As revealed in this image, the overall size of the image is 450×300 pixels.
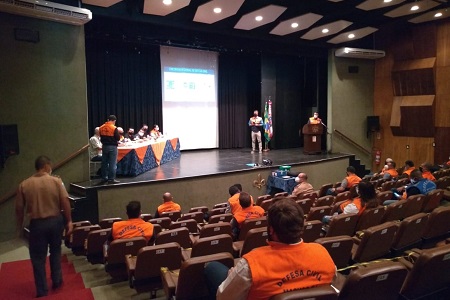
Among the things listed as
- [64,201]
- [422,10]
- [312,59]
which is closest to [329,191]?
[64,201]

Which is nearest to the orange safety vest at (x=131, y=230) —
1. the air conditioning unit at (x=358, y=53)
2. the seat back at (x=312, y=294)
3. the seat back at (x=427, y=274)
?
the seat back at (x=312, y=294)

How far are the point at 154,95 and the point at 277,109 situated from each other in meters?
4.66

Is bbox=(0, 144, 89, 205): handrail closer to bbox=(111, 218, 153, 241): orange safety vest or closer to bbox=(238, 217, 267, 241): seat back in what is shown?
bbox=(111, 218, 153, 241): orange safety vest

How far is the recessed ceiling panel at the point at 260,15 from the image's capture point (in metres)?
8.43

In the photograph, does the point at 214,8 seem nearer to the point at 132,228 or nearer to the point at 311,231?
the point at 132,228

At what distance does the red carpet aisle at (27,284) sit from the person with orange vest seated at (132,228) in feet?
1.86

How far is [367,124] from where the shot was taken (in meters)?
13.1

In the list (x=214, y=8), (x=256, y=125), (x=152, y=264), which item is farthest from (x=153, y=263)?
(x=256, y=125)

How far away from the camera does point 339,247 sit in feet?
8.48

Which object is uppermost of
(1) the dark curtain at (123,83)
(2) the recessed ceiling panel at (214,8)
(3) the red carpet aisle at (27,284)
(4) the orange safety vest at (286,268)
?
(2) the recessed ceiling panel at (214,8)

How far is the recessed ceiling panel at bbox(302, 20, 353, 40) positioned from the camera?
9.83 meters

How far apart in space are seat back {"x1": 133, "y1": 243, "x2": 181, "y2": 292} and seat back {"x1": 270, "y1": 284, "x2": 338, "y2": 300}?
Result: 136 centimetres

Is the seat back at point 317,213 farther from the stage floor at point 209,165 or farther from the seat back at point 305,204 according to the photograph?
the stage floor at point 209,165

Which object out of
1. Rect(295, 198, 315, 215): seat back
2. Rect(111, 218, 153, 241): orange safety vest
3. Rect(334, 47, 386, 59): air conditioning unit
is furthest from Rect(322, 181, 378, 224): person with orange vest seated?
Rect(334, 47, 386, 59): air conditioning unit
